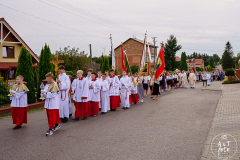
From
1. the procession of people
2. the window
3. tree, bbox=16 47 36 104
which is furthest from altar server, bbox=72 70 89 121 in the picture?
the window

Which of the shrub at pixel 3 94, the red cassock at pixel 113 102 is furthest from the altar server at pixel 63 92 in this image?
the shrub at pixel 3 94

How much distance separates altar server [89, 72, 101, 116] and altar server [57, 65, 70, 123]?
60.0 inches

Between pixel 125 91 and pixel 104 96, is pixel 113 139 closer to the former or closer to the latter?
pixel 104 96

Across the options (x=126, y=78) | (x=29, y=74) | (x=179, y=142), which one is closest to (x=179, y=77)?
(x=126, y=78)

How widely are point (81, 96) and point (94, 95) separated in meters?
1.10

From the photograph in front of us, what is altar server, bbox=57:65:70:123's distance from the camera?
8.61 m

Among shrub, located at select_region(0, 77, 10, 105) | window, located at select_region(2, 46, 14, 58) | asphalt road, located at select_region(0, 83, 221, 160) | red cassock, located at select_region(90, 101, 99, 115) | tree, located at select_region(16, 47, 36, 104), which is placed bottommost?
asphalt road, located at select_region(0, 83, 221, 160)

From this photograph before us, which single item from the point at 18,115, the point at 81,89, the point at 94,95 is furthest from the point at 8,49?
the point at 18,115

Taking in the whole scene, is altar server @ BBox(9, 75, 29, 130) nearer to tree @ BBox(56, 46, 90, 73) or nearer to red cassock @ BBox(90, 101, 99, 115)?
red cassock @ BBox(90, 101, 99, 115)

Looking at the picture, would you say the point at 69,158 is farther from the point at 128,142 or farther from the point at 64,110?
the point at 64,110

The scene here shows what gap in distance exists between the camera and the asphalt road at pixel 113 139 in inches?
211

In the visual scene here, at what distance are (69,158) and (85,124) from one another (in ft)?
11.3

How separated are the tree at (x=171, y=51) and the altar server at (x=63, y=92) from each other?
2276 inches

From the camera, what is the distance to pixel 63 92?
892 cm
